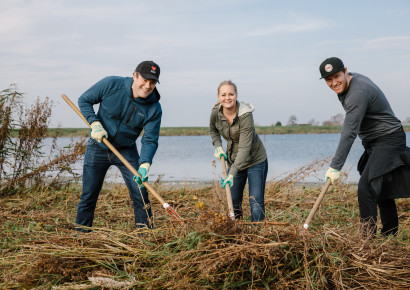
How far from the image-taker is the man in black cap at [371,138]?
3555mm

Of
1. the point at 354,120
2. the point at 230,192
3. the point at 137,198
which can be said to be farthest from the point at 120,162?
the point at 354,120

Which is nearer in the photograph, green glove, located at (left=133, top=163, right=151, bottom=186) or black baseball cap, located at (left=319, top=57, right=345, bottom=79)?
black baseball cap, located at (left=319, top=57, right=345, bottom=79)

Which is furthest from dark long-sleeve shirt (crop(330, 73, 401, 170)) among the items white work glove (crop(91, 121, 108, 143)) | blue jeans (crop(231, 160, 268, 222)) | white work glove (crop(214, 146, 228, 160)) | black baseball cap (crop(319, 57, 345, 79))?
white work glove (crop(91, 121, 108, 143))

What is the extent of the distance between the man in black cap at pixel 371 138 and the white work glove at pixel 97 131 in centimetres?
206

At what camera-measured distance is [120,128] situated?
4004 mm

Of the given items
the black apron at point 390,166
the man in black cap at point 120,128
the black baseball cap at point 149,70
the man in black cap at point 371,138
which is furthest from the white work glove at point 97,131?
the black apron at point 390,166

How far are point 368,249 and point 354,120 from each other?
111 cm

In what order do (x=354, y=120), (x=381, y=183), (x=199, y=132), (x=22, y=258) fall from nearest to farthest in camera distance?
1. (x=22, y=258)
2. (x=354, y=120)
3. (x=381, y=183)
4. (x=199, y=132)

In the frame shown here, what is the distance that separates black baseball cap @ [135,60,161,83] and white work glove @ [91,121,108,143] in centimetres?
65

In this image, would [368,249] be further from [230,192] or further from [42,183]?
[42,183]

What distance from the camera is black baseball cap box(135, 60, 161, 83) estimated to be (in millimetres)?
3725

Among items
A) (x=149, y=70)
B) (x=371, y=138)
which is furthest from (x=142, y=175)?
(x=371, y=138)

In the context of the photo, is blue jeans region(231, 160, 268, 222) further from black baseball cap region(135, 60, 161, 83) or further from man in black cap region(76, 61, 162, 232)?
black baseball cap region(135, 60, 161, 83)

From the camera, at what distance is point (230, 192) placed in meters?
4.04
